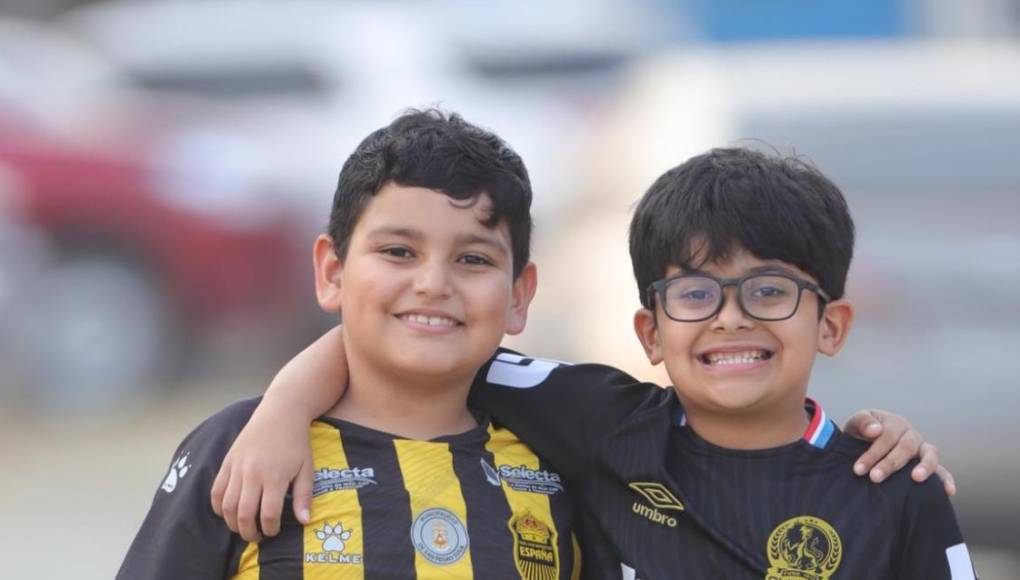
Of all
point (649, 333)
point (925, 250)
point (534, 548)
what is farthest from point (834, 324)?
point (925, 250)

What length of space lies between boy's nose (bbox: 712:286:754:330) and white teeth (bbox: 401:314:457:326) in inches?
18.6

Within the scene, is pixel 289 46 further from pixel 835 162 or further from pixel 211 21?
pixel 835 162

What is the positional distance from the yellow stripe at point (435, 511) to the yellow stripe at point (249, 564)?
27cm

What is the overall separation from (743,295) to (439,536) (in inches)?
26.6

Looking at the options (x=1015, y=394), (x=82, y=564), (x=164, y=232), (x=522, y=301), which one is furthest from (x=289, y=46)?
(x=522, y=301)

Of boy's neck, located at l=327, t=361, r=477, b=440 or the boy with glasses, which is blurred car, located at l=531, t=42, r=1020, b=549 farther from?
boy's neck, located at l=327, t=361, r=477, b=440

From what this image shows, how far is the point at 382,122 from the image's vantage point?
10.1 meters

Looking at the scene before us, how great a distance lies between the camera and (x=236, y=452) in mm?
2615

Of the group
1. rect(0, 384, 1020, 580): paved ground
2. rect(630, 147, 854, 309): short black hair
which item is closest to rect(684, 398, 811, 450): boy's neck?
rect(630, 147, 854, 309): short black hair

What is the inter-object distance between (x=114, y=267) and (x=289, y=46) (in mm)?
3255

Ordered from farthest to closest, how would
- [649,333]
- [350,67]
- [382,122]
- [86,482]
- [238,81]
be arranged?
1. [350,67]
2. [238,81]
3. [382,122]
4. [86,482]
5. [649,333]

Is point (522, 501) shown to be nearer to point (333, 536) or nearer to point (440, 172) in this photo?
point (333, 536)

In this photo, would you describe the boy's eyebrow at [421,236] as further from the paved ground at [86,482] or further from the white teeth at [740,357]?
the paved ground at [86,482]

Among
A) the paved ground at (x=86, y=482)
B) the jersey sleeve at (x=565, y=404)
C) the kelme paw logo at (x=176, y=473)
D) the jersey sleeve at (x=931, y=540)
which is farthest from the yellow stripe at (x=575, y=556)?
the paved ground at (x=86, y=482)
